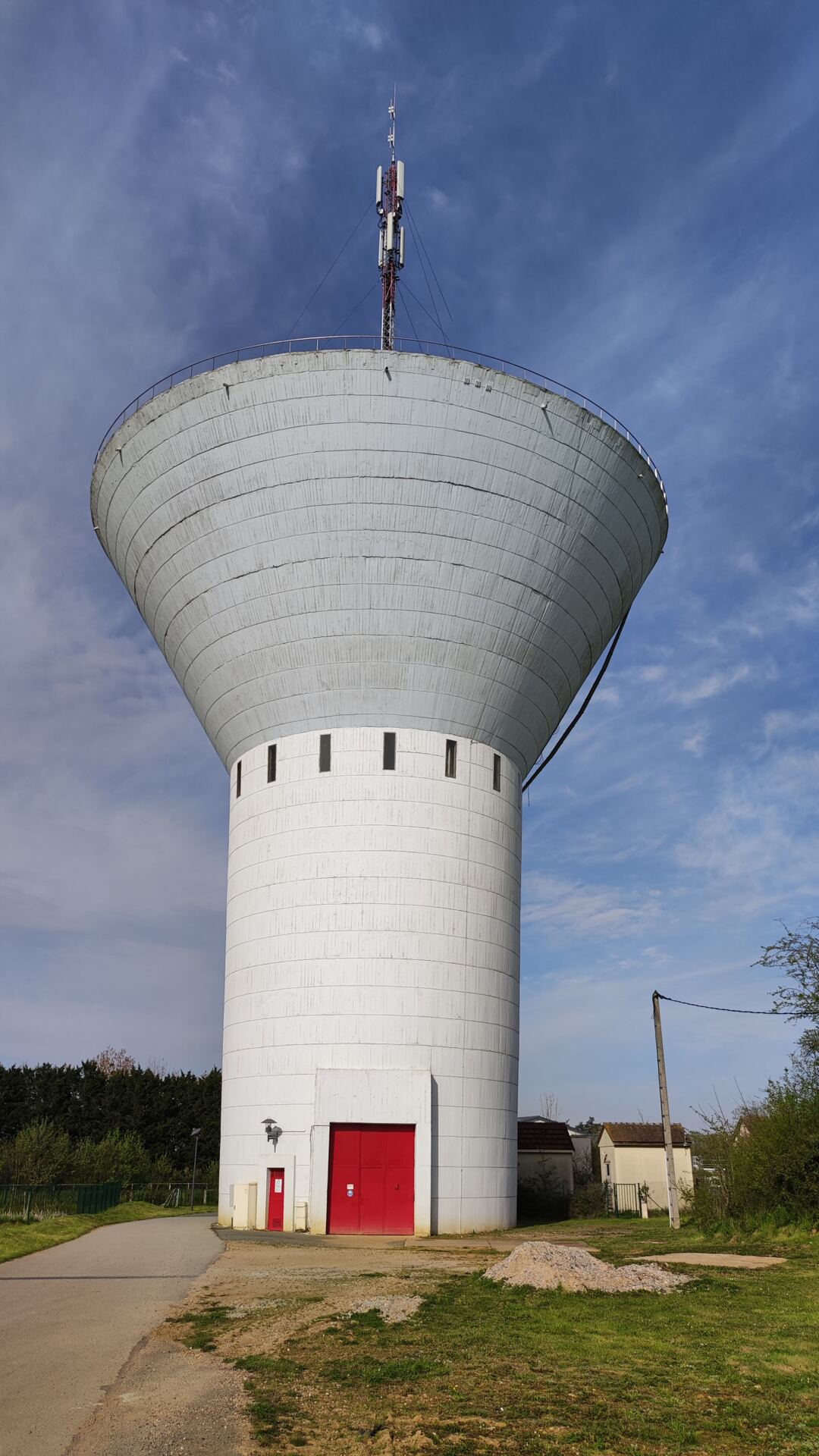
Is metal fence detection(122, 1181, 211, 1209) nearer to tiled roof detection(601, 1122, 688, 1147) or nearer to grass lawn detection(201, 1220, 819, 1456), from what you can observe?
tiled roof detection(601, 1122, 688, 1147)

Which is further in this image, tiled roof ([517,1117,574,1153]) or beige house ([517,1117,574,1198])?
tiled roof ([517,1117,574,1153])

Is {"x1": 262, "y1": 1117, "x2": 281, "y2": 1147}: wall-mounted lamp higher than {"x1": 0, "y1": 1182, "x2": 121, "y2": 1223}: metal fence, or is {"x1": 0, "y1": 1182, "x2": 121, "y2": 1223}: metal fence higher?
{"x1": 262, "y1": 1117, "x2": 281, "y2": 1147}: wall-mounted lamp

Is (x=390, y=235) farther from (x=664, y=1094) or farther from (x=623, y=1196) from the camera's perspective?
(x=623, y=1196)

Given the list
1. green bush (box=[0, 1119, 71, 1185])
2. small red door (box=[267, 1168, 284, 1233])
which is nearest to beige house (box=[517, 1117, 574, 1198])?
green bush (box=[0, 1119, 71, 1185])

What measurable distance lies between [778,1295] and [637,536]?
19214mm

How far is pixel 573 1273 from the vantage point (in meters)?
15.5

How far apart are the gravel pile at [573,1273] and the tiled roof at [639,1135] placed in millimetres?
41915

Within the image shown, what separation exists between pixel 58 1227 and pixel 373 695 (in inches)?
566

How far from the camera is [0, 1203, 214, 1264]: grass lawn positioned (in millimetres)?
22297

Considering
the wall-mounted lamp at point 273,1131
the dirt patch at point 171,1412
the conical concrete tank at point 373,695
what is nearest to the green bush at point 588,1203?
the conical concrete tank at point 373,695

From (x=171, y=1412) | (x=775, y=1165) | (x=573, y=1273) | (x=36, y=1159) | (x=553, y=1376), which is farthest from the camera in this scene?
(x=36, y=1159)

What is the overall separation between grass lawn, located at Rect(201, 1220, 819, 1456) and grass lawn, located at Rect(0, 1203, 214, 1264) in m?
10.3

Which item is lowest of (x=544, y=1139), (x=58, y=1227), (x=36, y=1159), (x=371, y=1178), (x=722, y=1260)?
(x=58, y=1227)

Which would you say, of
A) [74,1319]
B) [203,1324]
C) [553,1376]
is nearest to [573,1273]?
[203,1324]
